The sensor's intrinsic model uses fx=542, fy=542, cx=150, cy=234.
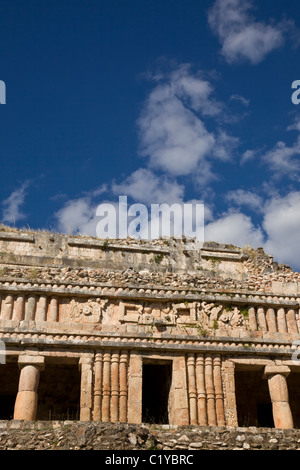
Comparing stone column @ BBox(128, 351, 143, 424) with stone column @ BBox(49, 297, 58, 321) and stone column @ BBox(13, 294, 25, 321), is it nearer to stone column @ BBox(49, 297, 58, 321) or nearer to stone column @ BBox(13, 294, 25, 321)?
stone column @ BBox(49, 297, 58, 321)

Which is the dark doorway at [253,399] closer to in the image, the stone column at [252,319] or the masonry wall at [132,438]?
the stone column at [252,319]

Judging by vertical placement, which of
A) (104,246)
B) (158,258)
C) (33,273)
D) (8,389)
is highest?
(104,246)

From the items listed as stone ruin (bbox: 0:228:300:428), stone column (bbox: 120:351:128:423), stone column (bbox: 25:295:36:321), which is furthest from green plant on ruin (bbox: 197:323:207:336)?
stone column (bbox: 25:295:36:321)

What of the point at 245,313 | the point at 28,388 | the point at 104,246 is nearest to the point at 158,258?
the point at 104,246

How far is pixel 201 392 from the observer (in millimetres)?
14008

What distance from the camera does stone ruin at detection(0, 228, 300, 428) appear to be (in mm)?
13836

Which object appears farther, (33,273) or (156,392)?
(156,392)

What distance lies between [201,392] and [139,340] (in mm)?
2104

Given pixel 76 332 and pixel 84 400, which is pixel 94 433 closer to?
pixel 84 400

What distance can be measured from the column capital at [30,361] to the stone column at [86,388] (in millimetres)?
996

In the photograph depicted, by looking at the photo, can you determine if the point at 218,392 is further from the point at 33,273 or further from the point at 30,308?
the point at 33,273

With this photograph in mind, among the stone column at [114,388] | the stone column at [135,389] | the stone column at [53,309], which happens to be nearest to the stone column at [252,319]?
the stone column at [135,389]

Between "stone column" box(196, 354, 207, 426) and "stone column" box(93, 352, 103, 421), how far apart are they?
2.54 meters

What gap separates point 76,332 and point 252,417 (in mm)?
6248
